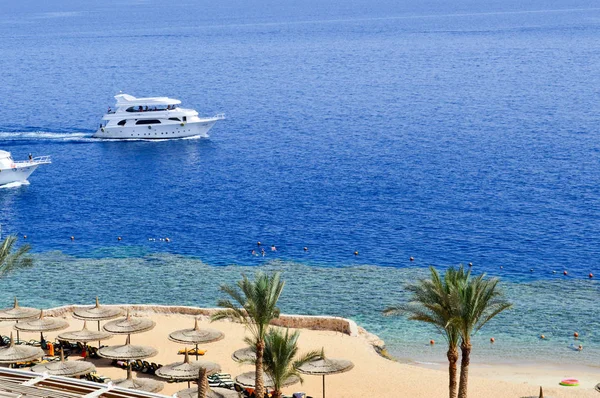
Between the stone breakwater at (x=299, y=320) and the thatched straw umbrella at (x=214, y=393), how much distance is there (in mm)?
11115

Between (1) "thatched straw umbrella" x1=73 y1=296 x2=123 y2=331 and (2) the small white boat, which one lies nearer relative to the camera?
(1) "thatched straw umbrella" x1=73 y1=296 x2=123 y2=331

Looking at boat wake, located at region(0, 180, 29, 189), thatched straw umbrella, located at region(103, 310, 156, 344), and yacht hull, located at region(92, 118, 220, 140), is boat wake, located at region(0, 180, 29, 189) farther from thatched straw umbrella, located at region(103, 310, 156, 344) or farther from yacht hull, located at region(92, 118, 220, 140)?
thatched straw umbrella, located at region(103, 310, 156, 344)

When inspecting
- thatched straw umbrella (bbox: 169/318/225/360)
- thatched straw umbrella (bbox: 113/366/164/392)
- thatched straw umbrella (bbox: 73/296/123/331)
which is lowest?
thatched straw umbrella (bbox: 113/366/164/392)

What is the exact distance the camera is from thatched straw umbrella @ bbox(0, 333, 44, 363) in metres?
41.9

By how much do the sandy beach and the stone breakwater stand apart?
0.33 m

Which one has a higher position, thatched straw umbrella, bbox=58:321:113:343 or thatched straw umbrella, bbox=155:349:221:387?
thatched straw umbrella, bbox=58:321:113:343

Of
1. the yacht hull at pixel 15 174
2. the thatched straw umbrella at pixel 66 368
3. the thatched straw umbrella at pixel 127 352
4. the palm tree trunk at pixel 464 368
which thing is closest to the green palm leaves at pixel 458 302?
the palm tree trunk at pixel 464 368

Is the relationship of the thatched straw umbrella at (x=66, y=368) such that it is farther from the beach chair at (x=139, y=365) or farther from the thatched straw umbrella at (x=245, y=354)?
the thatched straw umbrella at (x=245, y=354)

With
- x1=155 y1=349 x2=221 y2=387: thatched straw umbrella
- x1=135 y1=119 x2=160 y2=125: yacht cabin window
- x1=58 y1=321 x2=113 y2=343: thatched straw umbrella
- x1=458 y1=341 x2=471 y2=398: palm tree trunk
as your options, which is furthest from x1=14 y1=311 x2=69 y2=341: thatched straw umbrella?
x1=135 y1=119 x2=160 y2=125: yacht cabin window

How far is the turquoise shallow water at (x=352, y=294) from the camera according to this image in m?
50.9

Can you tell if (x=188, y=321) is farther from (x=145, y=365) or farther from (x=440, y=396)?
(x=440, y=396)

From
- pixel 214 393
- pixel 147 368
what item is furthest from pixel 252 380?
pixel 147 368

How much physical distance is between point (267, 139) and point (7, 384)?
77729 millimetres

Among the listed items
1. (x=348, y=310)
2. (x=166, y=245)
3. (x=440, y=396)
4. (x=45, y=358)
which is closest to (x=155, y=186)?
(x=166, y=245)
